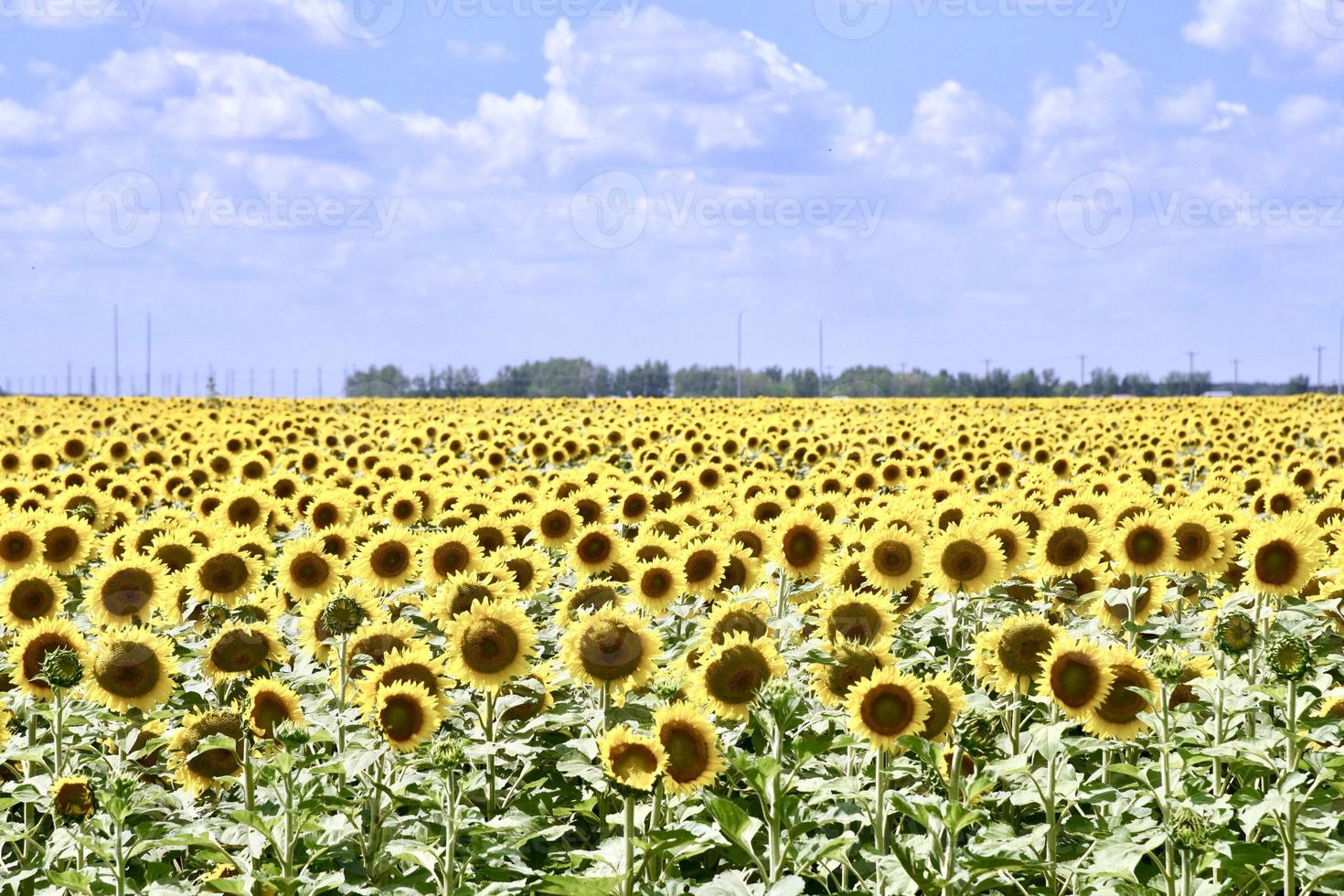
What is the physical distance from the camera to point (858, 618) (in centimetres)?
701

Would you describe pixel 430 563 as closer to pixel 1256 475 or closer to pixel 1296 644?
pixel 1296 644

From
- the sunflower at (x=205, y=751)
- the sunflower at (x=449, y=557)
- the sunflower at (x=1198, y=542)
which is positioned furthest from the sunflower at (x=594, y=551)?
the sunflower at (x=1198, y=542)

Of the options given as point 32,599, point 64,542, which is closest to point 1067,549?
point 32,599

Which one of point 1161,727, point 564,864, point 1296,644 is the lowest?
point 564,864

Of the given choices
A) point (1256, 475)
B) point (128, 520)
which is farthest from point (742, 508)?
point (1256, 475)

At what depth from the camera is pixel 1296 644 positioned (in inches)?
214

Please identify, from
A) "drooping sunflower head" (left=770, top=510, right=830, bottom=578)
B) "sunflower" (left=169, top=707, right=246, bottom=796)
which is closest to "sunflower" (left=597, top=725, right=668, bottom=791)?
"sunflower" (left=169, top=707, right=246, bottom=796)

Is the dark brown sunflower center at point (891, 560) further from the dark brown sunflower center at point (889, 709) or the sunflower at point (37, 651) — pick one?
the sunflower at point (37, 651)

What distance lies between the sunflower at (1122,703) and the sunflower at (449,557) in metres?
4.30

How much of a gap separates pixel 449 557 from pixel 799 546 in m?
2.33

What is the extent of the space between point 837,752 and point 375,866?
258 cm

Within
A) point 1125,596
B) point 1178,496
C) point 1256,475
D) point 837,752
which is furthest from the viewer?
point 1256,475

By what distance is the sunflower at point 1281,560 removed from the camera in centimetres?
777

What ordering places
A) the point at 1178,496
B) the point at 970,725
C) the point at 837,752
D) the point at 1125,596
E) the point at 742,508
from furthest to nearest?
the point at 1178,496 < the point at 742,508 < the point at 1125,596 < the point at 837,752 < the point at 970,725
